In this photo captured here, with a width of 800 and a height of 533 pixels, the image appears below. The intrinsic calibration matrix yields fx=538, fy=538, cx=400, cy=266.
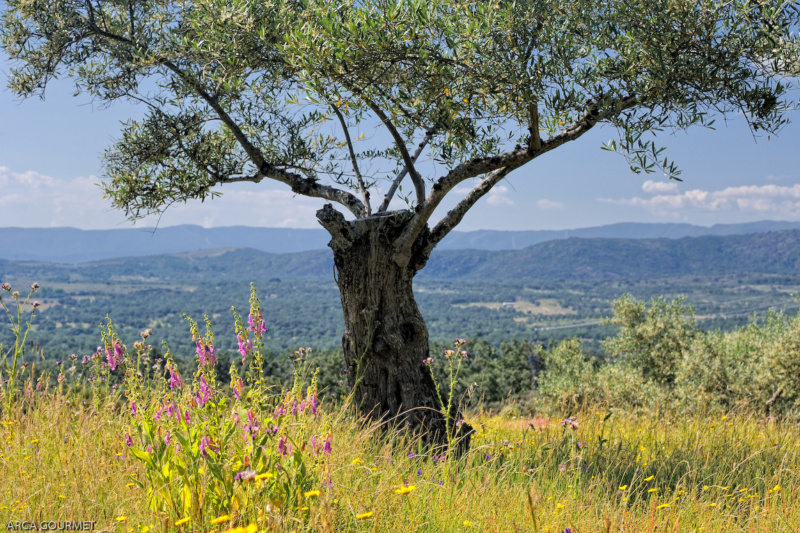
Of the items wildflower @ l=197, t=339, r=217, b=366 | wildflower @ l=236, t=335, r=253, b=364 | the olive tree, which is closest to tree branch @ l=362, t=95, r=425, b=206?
the olive tree

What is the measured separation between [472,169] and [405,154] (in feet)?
2.80

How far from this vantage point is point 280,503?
253 centimetres

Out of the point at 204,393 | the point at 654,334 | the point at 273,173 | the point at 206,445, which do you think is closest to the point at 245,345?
the point at 204,393

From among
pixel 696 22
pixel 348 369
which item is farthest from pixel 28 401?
pixel 696 22

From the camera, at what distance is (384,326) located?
6.69 m

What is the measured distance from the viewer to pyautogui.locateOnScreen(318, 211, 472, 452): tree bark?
6.66m

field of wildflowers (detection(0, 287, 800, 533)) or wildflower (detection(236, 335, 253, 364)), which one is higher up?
wildflower (detection(236, 335, 253, 364))

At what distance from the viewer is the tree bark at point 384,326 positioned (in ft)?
21.9

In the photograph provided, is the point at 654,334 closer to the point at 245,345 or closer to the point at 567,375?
the point at 567,375

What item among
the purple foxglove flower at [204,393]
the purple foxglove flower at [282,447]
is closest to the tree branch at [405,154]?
the purple foxglove flower at [204,393]

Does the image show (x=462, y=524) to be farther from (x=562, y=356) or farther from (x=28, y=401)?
(x=562, y=356)

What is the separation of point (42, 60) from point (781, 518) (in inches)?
388

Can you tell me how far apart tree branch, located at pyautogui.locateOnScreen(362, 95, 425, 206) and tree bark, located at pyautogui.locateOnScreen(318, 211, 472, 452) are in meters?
0.42

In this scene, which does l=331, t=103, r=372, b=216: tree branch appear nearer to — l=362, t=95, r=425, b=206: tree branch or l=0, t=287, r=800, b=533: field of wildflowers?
l=362, t=95, r=425, b=206: tree branch
